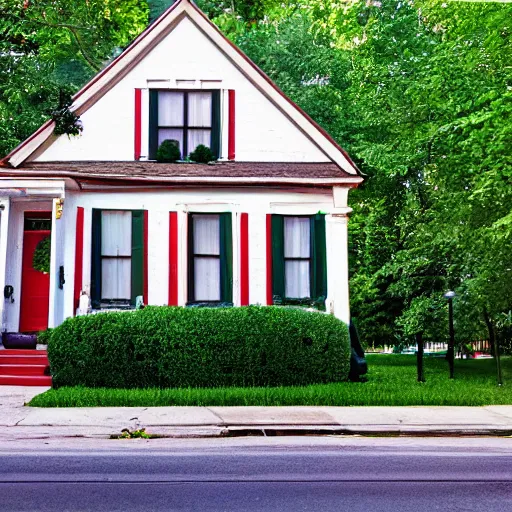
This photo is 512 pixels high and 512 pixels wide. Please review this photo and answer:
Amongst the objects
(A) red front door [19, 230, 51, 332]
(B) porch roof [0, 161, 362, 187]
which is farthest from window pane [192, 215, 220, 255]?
(A) red front door [19, 230, 51, 332]

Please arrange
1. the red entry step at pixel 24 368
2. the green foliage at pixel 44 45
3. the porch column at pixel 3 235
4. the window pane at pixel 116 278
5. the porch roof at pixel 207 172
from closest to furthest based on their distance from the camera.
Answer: the red entry step at pixel 24 368
the porch column at pixel 3 235
the porch roof at pixel 207 172
the window pane at pixel 116 278
the green foliage at pixel 44 45

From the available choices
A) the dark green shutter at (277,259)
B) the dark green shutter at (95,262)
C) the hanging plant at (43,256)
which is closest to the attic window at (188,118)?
the dark green shutter at (277,259)

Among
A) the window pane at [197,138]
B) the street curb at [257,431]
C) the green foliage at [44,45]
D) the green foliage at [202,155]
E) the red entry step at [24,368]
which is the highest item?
the green foliage at [44,45]

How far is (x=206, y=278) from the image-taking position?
18.8 metres

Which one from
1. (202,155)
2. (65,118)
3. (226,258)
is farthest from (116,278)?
(65,118)

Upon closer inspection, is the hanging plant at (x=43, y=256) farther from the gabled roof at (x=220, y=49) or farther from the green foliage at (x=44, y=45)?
the green foliage at (x=44, y=45)

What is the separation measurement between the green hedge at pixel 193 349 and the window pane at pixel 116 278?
7.47 feet

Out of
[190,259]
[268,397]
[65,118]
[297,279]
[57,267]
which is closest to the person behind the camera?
[268,397]

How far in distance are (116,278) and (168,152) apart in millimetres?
3184

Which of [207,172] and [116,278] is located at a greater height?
[207,172]

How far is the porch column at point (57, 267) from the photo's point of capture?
56.8 feet

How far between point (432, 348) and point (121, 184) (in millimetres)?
33371

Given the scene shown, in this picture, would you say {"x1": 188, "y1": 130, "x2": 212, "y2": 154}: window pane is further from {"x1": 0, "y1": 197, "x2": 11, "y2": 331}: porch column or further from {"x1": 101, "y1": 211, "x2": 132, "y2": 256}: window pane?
{"x1": 0, "y1": 197, "x2": 11, "y2": 331}: porch column

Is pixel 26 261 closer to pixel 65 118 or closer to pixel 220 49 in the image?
pixel 65 118
